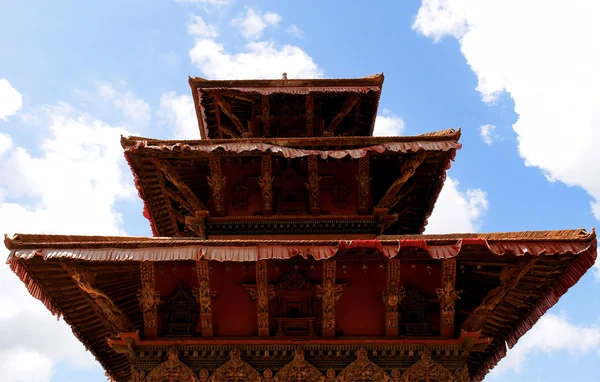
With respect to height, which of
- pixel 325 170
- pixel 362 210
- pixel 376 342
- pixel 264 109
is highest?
pixel 264 109

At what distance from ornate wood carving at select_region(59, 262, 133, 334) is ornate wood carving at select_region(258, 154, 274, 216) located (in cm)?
342

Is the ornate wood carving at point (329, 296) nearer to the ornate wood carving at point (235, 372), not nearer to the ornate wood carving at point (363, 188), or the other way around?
the ornate wood carving at point (235, 372)

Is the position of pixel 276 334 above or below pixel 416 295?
below

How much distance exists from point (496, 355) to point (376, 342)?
260 cm

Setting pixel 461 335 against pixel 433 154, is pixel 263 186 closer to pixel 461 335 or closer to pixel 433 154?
pixel 433 154

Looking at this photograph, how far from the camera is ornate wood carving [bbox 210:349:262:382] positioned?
8.86 metres

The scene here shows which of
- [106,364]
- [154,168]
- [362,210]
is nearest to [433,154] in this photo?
[362,210]

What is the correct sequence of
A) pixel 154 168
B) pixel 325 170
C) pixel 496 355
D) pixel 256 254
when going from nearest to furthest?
1. pixel 256 254
2. pixel 496 355
3. pixel 154 168
4. pixel 325 170

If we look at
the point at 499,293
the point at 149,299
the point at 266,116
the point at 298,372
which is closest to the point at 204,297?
the point at 149,299

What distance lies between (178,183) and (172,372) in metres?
3.60

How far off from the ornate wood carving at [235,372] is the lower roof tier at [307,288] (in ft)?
1.00

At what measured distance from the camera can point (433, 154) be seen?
10.6 metres

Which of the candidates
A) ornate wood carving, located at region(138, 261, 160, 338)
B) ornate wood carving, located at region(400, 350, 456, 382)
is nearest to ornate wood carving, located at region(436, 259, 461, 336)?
ornate wood carving, located at region(400, 350, 456, 382)

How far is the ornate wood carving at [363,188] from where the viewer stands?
11141 millimetres
